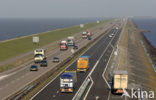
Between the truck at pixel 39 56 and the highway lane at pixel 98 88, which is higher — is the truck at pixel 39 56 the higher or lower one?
the higher one

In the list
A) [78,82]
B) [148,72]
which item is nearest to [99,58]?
[148,72]

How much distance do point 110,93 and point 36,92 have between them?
12.1 m

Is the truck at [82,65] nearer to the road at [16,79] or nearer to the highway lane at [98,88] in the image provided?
the highway lane at [98,88]

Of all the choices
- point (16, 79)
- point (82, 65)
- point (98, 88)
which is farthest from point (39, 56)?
point (98, 88)

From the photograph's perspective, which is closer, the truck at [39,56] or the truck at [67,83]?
the truck at [67,83]

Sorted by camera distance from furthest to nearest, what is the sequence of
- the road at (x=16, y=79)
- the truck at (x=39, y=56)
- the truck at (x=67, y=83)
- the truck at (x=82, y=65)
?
the truck at (x=39, y=56) < the truck at (x=82, y=65) < the road at (x=16, y=79) < the truck at (x=67, y=83)

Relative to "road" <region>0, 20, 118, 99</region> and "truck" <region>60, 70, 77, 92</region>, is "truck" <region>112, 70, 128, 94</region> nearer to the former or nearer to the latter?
"truck" <region>60, 70, 77, 92</region>

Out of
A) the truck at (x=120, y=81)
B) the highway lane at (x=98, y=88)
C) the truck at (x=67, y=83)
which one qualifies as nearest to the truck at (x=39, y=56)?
the highway lane at (x=98, y=88)

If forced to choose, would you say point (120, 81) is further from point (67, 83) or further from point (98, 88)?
point (67, 83)

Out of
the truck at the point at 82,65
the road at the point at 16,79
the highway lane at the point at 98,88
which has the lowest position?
the highway lane at the point at 98,88

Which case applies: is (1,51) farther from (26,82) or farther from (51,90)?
(51,90)

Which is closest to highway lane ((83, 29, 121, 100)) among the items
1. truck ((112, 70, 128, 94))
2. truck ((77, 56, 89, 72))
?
truck ((112, 70, 128, 94))

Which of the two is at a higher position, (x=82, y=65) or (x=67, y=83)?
(x=67, y=83)

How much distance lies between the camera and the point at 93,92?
143ft
